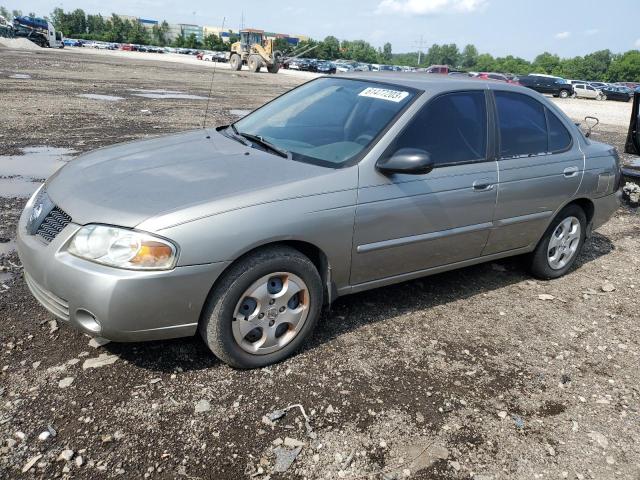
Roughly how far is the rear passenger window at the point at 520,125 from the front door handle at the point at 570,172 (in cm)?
27

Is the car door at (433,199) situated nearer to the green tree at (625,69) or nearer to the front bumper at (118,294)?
the front bumper at (118,294)

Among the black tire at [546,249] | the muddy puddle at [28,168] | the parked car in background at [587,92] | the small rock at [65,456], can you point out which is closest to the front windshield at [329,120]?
the black tire at [546,249]

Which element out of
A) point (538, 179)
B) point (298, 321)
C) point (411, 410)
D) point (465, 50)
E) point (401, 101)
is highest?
point (465, 50)

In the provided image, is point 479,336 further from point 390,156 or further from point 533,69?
point 533,69

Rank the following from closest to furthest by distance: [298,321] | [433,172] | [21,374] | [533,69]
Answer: [21,374], [298,321], [433,172], [533,69]

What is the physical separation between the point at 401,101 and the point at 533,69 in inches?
4997

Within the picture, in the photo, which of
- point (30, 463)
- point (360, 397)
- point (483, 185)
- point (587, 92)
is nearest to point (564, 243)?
point (483, 185)

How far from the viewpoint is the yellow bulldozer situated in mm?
40094

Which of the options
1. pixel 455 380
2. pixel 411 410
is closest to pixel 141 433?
pixel 411 410

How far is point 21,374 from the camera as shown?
116 inches

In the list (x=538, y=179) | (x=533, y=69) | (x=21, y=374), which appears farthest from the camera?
(x=533, y=69)

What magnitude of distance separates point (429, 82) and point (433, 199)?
36.4 inches

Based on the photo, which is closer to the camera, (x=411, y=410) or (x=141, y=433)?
(x=141, y=433)

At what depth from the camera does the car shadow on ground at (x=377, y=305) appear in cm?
323
